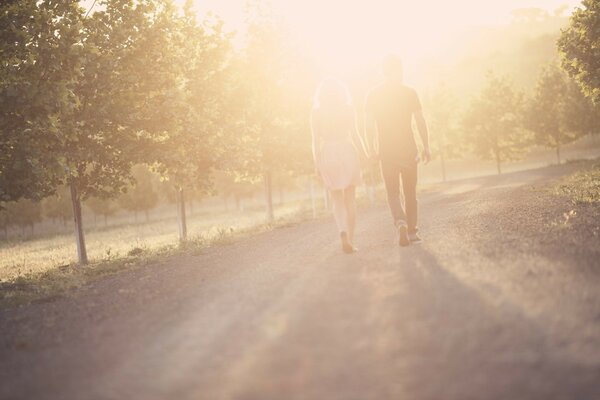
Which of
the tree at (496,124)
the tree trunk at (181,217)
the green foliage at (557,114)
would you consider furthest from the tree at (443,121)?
the tree trunk at (181,217)

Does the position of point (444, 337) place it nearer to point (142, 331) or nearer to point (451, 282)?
point (451, 282)

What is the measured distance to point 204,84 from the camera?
18672 mm

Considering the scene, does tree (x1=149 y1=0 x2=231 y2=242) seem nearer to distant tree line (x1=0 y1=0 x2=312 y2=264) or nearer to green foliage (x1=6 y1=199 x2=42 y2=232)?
distant tree line (x1=0 y1=0 x2=312 y2=264)

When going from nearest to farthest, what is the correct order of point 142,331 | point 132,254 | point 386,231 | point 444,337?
point 444,337, point 142,331, point 386,231, point 132,254

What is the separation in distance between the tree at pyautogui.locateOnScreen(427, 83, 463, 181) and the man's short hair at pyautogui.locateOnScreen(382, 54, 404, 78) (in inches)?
1588

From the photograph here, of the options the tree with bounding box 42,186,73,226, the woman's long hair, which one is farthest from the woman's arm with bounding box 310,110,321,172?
the tree with bounding box 42,186,73,226

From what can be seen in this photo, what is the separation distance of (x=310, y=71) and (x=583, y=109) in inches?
1423

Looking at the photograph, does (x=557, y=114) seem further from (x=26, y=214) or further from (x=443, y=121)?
(x=26, y=214)

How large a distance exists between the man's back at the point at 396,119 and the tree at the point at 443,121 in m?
40.3

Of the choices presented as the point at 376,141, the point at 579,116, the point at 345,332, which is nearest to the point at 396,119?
the point at 376,141

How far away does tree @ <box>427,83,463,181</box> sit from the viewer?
46.9 m

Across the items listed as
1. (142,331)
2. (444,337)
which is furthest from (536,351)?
(142,331)

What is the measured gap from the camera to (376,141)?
7793mm

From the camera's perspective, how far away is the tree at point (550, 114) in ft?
163
